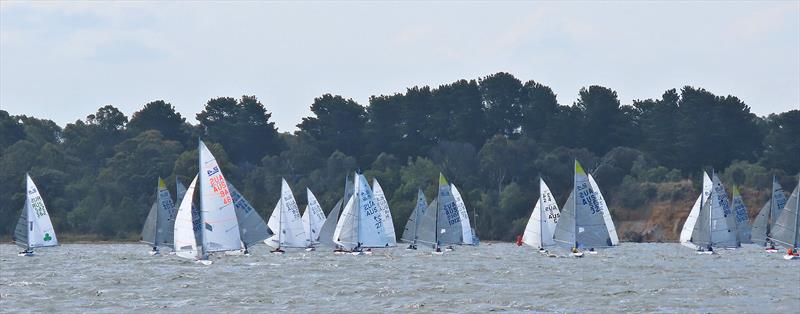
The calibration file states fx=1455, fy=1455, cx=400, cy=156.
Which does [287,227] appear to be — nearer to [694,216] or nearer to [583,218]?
[583,218]

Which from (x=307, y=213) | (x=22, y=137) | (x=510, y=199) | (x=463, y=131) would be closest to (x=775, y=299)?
(x=307, y=213)

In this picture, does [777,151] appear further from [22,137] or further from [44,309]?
[44,309]

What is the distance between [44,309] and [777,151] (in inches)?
3659

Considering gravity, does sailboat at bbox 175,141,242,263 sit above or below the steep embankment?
below

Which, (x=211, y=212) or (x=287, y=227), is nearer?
(x=211, y=212)

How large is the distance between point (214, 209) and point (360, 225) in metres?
19.7

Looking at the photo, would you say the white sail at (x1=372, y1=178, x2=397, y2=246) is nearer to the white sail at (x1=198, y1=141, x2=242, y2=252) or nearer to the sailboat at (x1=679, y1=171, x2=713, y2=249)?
the sailboat at (x1=679, y1=171, x2=713, y2=249)

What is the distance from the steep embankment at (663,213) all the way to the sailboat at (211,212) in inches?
2616

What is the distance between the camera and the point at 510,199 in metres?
120

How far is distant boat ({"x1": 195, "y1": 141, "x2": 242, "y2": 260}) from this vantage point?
56656 millimetres

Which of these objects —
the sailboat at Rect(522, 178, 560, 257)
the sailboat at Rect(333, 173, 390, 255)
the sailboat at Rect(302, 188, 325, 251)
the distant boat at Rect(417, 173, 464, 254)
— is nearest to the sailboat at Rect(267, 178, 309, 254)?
the sailboat at Rect(302, 188, 325, 251)

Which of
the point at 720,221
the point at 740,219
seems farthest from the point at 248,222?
the point at 740,219

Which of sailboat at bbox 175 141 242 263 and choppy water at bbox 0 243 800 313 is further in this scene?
sailboat at bbox 175 141 242 263

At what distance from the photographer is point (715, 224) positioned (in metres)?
80.3
